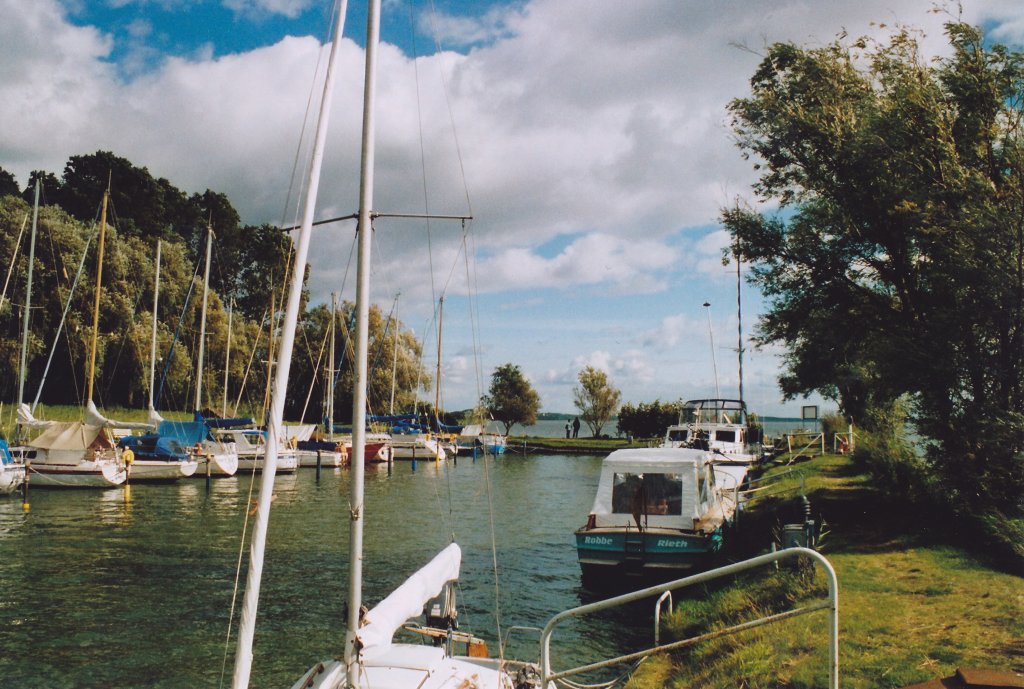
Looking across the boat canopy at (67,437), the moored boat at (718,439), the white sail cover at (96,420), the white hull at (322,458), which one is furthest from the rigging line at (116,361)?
the moored boat at (718,439)

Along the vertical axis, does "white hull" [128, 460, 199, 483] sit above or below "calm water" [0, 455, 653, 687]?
above

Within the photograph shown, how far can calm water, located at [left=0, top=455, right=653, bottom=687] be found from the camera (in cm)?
1412

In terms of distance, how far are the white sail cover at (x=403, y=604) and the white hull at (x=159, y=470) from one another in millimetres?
37124

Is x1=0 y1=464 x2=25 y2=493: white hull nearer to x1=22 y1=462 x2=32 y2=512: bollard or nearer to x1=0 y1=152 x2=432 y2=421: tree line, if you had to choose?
x1=22 y1=462 x2=32 y2=512: bollard

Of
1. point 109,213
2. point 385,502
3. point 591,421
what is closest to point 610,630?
point 385,502

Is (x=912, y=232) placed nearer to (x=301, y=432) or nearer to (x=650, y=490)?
(x=650, y=490)

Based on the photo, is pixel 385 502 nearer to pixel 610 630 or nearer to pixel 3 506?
pixel 3 506

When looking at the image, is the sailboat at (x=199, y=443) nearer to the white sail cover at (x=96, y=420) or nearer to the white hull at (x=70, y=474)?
the white sail cover at (x=96, y=420)

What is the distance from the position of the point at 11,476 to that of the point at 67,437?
431cm

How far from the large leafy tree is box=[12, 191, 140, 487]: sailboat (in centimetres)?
3378

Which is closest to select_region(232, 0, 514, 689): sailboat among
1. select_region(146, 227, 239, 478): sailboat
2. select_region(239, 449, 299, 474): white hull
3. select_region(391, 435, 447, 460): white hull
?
select_region(146, 227, 239, 478): sailboat

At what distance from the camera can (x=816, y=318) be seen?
2139cm

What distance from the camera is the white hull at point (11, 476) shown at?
35.0 meters

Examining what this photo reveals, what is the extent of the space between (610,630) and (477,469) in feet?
148
